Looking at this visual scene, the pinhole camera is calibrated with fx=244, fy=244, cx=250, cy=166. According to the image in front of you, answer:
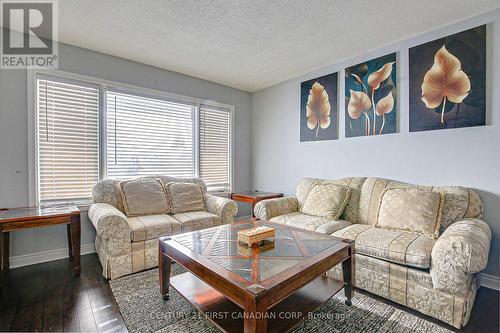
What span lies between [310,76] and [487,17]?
1.94m

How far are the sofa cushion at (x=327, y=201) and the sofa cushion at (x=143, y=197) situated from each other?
5.99 feet

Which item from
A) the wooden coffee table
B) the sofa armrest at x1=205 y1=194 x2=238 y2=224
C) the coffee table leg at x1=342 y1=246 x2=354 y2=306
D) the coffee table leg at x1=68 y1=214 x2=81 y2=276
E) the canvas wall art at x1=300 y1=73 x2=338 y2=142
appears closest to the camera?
the wooden coffee table

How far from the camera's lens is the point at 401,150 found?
2799mm

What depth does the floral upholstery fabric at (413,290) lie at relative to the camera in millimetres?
1662

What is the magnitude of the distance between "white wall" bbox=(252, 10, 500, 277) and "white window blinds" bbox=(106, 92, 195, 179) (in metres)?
1.45

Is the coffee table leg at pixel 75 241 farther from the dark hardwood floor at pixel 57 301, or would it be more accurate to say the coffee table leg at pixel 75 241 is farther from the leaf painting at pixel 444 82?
the leaf painting at pixel 444 82

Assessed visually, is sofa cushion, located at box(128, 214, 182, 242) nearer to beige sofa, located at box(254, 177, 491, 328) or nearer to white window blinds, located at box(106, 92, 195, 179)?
white window blinds, located at box(106, 92, 195, 179)

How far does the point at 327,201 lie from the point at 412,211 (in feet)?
2.81

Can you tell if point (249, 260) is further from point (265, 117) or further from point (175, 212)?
point (265, 117)

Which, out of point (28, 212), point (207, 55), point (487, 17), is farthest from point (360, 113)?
point (28, 212)

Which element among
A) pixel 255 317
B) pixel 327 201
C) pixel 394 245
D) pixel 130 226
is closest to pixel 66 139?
pixel 130 226

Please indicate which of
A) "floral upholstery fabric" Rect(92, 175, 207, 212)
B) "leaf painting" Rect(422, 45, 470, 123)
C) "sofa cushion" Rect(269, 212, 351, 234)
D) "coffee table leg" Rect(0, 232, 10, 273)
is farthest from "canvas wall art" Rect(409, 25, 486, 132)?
"coffee table leg" Rect(0, 232, 10, 273)

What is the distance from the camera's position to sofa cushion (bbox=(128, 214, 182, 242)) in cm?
248
